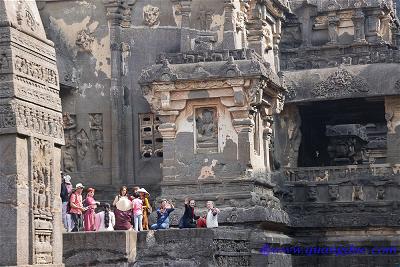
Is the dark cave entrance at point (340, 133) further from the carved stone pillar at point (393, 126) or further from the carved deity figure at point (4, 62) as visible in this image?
the carved deity figure at point (4, 62)

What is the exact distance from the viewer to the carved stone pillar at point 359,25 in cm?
3562

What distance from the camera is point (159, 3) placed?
25.8m

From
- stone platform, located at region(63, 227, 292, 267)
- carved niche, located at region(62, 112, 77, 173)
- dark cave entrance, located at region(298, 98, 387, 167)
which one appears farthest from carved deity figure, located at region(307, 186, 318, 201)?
stone platform, located at region(63, 227, 292, 267)

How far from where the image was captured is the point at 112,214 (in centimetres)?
1922

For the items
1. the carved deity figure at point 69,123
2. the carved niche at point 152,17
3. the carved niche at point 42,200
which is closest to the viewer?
the carved niche at point 42,200

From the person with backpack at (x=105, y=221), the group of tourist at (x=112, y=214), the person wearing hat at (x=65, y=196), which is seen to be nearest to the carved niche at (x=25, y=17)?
the group of tourist at (x=112, y=214)

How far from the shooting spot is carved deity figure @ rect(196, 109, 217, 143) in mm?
24156

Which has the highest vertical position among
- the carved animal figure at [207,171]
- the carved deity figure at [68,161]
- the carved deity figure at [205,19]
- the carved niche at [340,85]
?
the carved deity figure at [205,19]

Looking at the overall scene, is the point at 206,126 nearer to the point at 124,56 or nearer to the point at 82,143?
the point at 124,56

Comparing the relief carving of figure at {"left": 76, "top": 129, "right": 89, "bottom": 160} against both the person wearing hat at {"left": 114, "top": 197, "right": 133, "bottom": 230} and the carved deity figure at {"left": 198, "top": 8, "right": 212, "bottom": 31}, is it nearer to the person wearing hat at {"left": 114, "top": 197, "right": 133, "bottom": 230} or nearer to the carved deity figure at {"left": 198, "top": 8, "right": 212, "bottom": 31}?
the carved deity figure at {"left": 198, "top": 8, "right": 212, "bottom": 31}

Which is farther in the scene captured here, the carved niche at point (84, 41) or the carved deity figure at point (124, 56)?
the carved niche at point (84, 41)

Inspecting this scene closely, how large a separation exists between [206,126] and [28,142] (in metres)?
10.8

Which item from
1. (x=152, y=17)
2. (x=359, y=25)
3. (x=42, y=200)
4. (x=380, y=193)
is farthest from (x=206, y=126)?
(x=359, y=25)

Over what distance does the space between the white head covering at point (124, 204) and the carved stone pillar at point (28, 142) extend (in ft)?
16.2
